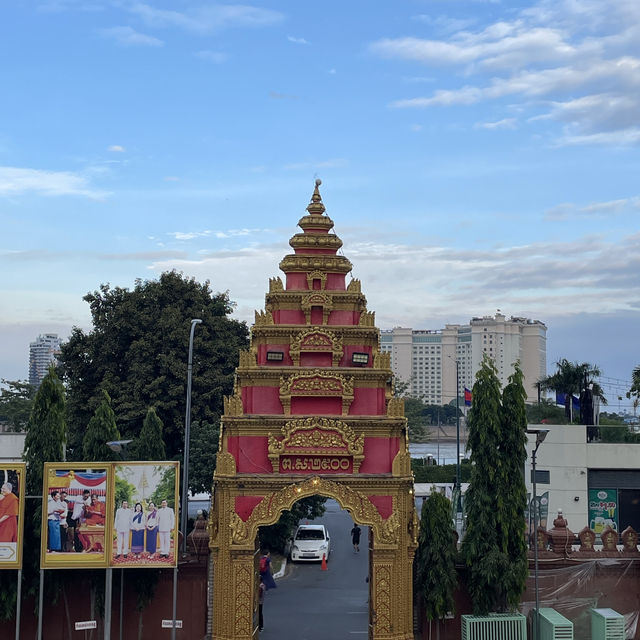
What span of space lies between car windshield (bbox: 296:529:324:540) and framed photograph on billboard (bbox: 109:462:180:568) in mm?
18613

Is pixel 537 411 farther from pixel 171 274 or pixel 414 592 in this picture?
pixel 414 592

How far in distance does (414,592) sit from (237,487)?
23.2 ft

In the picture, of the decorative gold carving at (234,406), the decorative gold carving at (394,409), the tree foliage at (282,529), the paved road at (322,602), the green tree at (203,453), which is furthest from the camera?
the green tree at (203,453)

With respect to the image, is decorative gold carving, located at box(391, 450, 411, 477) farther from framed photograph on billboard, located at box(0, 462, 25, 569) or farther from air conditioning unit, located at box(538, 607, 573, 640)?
framed photograph on billboard, located at box(0, 462, 25, 569)

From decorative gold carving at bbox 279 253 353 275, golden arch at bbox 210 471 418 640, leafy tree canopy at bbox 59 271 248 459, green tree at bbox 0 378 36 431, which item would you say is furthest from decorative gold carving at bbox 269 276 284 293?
green tree at bbox 0 378 36 431

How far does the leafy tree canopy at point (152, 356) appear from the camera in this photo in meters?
46.7

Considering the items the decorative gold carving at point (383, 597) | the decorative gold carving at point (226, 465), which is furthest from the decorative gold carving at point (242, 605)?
the decorative gold carving at point (383, 597)

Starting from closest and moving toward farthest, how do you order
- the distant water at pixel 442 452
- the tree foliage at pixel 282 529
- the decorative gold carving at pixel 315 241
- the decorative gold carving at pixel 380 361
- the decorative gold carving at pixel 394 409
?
the decorative gold carving at pixel 394 409 → the decorative gold carving at pixel 380 361 → the decorative gold carving at pixel 315 241 → the tree foliage at pixel 282 529 → the distant water at pixel 442 452

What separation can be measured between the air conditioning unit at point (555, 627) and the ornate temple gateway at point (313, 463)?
14.2 ft

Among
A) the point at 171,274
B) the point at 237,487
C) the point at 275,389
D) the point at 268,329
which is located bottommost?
the point at 237,487

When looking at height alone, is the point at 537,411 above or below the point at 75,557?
above

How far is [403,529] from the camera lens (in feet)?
Answer: 90.4

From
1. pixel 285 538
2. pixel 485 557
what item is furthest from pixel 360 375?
pixel 285 538

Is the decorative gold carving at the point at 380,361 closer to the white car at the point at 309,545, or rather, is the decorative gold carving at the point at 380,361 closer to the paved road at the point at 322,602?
the paved road at the point at 322,602
